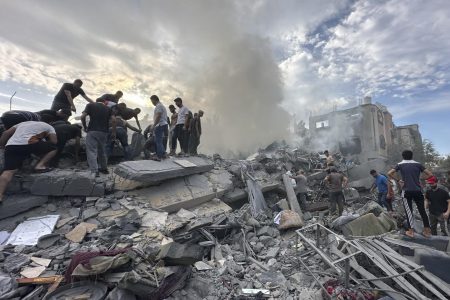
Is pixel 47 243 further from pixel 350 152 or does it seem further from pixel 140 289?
pixel 350 152

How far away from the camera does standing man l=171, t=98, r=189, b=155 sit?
7.95 m

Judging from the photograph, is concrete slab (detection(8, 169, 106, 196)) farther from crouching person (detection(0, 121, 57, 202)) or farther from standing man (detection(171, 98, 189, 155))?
standing man (detection(171, 98, 189, 155))

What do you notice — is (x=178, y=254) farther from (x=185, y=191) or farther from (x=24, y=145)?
(x=24, y=145)

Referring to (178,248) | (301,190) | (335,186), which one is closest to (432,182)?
(335,186)

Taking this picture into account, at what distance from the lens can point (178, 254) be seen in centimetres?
367

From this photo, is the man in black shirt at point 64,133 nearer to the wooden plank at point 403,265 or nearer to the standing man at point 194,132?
the standing man at point 194,132

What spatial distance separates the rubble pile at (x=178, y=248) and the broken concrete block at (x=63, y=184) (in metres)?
0.02

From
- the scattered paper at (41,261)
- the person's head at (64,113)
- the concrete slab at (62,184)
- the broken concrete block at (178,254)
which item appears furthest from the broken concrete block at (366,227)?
the person's head at (64,113)

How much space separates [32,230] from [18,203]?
27.4 inches

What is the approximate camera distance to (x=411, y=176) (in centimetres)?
493

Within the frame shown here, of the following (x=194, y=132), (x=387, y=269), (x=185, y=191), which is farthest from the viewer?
(x=194, y=132)

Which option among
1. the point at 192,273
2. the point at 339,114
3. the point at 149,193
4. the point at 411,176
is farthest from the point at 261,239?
the point at 339,114

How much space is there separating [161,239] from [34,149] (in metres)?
2.88

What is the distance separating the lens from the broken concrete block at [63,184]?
4.90m
